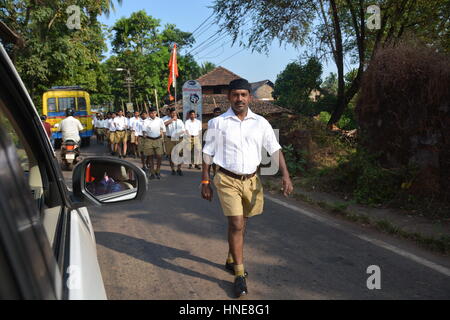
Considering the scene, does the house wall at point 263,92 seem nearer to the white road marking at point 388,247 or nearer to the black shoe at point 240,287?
the white road marking at point 388,247

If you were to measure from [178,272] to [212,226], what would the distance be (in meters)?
1.61

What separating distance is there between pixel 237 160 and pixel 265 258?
1.21m

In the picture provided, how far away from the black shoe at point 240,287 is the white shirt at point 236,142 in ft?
3.00

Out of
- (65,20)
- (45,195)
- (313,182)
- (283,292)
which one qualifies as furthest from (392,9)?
(65,20)

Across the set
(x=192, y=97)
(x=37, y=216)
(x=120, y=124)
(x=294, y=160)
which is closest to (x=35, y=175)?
(x=37, y=216)

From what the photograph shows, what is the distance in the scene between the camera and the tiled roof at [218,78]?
142ft

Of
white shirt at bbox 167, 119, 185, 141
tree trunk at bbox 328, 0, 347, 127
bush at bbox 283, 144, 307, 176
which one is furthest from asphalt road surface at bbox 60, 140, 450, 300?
tree trunk at bbox 328, 0, 347, 127

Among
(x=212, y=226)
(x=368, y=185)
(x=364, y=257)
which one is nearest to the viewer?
(x=364, y=257)

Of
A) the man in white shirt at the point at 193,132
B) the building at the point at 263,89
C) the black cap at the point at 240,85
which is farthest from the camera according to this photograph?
A: the building at the point at 263,89

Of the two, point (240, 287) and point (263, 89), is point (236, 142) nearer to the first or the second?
point (240, 287)

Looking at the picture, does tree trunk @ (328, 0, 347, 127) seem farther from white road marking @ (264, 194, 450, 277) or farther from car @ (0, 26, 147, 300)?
car @ (0, 26, 147, 300)

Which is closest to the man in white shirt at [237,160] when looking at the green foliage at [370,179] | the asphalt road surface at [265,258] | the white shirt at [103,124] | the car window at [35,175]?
the asphalt road surface at [265,258]

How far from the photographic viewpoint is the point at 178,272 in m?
3.74
